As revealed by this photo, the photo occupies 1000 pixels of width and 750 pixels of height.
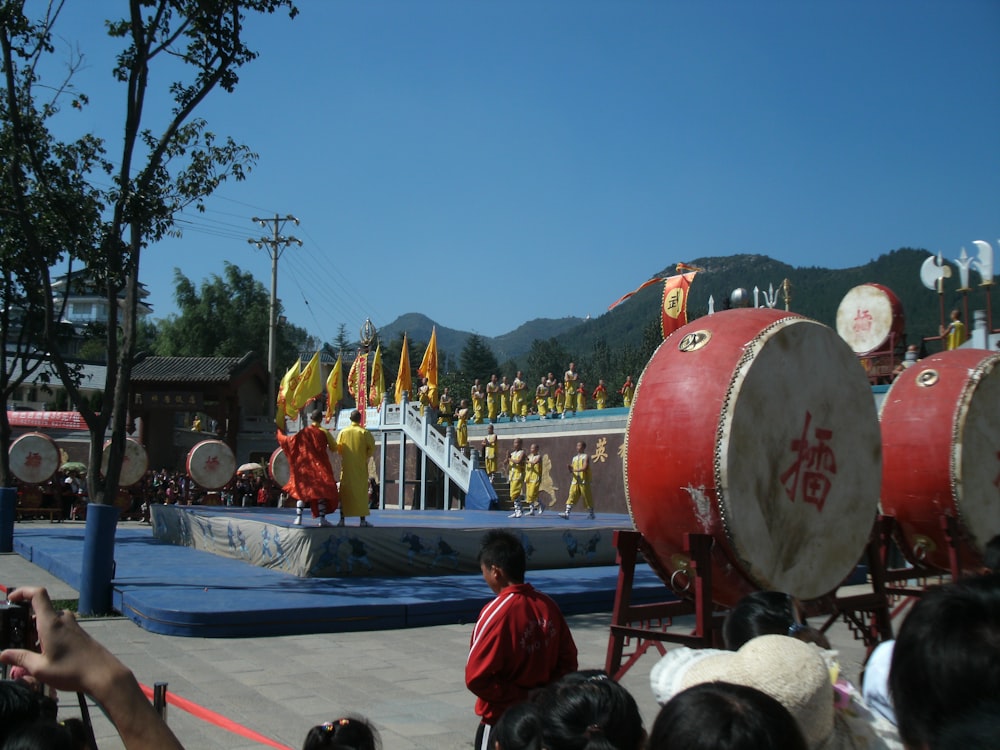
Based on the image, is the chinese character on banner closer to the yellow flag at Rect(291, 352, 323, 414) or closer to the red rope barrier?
the yellow flag at Rect(291, 352, 323, 414)

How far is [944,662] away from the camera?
130 cm

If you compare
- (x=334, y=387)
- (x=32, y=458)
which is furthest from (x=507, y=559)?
(x=334, y=387)

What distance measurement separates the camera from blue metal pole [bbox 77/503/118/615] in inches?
320

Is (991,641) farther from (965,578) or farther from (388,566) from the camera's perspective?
(388,566)

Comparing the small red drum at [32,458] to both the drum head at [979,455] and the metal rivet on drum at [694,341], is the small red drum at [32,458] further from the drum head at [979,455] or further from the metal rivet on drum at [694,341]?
the drum head at [979,455]

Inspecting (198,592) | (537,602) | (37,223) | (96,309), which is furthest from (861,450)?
(96,309)

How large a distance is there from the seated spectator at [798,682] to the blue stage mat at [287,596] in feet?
20.5

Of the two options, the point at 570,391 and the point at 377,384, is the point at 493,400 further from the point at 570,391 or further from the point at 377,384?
the point at 377,384

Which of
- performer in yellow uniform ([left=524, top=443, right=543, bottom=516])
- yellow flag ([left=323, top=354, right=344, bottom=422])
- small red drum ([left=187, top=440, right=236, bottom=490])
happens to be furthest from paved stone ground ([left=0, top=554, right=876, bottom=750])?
yellow flag ([left=323, top=354, right=344, bottom=422])

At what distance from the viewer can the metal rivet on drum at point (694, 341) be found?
4625mm

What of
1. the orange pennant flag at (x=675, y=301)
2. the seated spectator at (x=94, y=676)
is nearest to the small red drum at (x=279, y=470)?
the orange pennant flag at (x=675, y=301)

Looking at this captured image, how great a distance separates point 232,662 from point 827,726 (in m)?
5.60

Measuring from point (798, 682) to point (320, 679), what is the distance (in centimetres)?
489

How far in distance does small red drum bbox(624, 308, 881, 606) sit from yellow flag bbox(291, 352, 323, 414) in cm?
771
